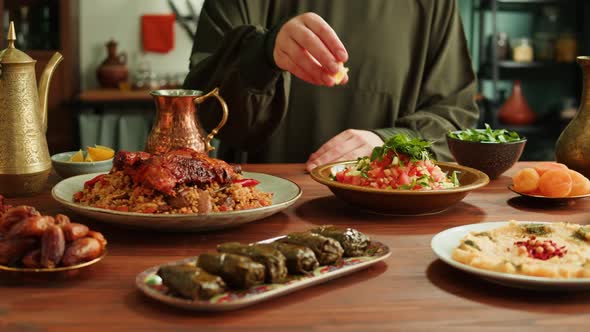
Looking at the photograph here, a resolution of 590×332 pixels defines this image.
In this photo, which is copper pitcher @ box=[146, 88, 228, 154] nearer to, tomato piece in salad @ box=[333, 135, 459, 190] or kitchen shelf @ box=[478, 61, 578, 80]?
tomato piece in salad @ box=[333, 135, 459, 190]

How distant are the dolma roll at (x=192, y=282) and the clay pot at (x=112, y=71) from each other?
4902 millimetres

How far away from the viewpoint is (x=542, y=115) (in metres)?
6.24

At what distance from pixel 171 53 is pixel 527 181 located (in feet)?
15.6

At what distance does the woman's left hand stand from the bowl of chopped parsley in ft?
0.81

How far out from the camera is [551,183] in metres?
1.61

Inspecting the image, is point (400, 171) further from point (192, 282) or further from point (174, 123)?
point (192, 282)

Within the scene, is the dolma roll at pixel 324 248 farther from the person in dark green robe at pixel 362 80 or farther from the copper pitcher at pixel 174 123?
the person in dark green robe at pixel 362 80

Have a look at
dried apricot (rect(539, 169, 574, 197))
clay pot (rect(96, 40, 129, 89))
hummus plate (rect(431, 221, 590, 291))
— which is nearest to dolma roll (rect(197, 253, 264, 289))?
hummus plate (rect(431, 221, 590, 291))

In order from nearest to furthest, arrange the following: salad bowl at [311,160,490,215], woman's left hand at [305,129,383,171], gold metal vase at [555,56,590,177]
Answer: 1. salad bowl at [311,160,490,215]
2. gold metal vase at [555,56,590,177]
3. woman's left hand at [305,129,383,171]

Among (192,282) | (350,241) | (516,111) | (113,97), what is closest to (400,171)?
(350,241)

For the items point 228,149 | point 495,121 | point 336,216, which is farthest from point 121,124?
point 495,121

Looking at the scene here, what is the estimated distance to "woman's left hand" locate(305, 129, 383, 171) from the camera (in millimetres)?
1998

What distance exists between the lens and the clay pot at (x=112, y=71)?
569cm

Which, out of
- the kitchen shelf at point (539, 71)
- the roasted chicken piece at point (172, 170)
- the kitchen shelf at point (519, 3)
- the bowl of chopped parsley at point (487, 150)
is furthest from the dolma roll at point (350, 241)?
the kitchen shelf at point (539, 71)
